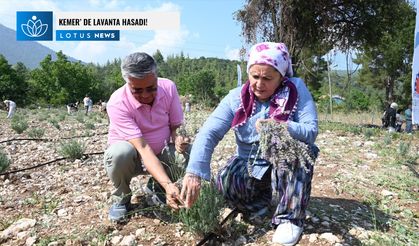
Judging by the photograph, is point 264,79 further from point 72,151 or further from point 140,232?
point 72,151

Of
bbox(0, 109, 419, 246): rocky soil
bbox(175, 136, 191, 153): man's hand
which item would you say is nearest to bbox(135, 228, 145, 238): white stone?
bbox(0, 109, 419, 246): rocky soil

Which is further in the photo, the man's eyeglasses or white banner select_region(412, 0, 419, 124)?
white banner select_region(412, 0, 419, 124)

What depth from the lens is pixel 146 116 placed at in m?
2.34

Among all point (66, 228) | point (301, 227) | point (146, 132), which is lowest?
point (66, 228)

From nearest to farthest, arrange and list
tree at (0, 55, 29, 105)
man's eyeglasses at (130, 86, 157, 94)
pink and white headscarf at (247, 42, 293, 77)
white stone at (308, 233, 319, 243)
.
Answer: pink and white headscarf at (247, 42, 293, 77) → white stone at (308, 233, 319, 243) → man's eyeglasses at (130, 86, 157, 94) → tree at (0, 55, 29, 105)

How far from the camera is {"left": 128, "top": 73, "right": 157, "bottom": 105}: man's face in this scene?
212 centimetres

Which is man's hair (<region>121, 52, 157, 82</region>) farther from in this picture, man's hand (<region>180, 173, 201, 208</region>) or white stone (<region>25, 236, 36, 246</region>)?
white stone (<region>25, 236, 36, 246</region>)

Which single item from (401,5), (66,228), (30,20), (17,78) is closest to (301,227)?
(66,228)

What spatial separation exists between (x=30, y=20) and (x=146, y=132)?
20.0 metres

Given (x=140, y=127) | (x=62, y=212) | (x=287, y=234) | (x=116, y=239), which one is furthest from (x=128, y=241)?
(x=287, y=234)

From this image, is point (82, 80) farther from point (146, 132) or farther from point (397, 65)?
point (146, 132)

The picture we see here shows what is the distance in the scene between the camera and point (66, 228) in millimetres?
2377

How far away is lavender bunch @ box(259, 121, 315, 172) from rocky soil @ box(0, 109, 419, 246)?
50cm

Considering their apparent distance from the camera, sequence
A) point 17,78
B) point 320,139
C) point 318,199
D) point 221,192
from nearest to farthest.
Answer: point 221,192 < point 318,199 < point 320,139 < point 17,78
